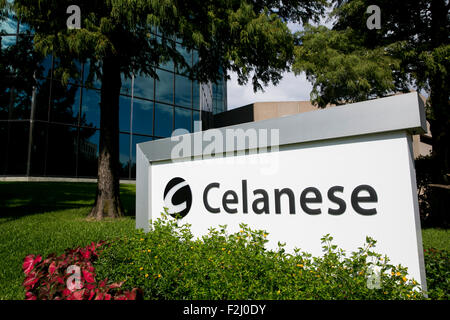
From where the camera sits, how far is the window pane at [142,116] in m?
19.0

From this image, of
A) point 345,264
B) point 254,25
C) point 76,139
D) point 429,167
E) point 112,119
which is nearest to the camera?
point 345,264

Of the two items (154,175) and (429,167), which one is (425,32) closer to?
(429,167)

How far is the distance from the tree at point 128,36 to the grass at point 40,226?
3.37 ft

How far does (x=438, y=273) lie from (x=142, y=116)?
1848cm

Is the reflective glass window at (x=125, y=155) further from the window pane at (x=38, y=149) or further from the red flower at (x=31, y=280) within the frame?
the red flower at (x=31, y=280)

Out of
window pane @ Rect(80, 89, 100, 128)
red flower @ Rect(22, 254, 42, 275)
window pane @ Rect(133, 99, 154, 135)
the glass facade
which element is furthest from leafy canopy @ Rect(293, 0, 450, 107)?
window pane @ Rect(80, 89, 100, 128)

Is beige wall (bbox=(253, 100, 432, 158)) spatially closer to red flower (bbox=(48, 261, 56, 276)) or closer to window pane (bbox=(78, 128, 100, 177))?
window pane (bbox=(78, 128, 100, 177))

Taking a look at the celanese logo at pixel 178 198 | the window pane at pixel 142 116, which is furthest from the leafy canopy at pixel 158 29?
the window pane at pixel 142 116

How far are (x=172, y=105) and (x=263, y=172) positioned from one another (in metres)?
18.7

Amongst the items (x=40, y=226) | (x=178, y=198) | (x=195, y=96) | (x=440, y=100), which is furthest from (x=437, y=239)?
(x=195, y=96)

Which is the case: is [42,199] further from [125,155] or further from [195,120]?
[195,120]

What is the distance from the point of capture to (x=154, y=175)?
152 inches

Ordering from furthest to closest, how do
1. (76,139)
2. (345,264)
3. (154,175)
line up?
1. (76,139)
2. (154,175)
3. (345,264)
